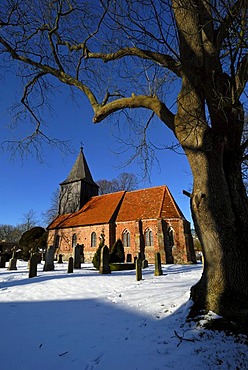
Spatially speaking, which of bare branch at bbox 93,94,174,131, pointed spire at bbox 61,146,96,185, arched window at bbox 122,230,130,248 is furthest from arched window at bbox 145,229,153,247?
bare branch at bbox 93,94,174,131

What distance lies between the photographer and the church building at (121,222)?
2122cm

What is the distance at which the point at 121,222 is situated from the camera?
2445 centimetres

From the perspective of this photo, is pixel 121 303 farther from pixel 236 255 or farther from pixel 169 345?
pixel 236 255

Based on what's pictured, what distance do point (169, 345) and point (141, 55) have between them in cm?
507

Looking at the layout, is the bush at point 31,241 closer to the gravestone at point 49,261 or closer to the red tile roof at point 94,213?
the red tile roof at point 94,213

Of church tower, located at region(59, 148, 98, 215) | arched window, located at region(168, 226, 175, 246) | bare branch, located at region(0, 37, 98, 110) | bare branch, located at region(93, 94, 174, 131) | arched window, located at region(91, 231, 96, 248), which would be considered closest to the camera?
bare branch, located at region(93, 94, 174, 131)

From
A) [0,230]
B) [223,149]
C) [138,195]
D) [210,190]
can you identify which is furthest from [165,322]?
[0,230]

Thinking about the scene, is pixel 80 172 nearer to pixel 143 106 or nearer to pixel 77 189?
pixel 77 189

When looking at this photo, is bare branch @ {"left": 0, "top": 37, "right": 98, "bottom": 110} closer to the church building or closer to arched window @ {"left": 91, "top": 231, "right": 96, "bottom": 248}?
the church building

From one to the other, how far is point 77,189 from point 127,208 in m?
8.45

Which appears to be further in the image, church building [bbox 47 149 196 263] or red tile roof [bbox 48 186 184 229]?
red tile roof [bbox 48 186 184 229]

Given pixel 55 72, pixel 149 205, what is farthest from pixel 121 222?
pixel 55 72

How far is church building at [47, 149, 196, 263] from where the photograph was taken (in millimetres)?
21219

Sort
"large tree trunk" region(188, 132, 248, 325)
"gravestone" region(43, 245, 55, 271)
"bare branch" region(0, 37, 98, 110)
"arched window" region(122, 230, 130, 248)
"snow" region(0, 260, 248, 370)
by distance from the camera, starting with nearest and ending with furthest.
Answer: "snow" region(0, 260, 248, 370) → "large tree trunk" region(188, 132, 248, 325) → "bare branch" region(0, 37, 98, 110) → "gravestone" region(43, 245, 55, 271) → "arched window" region(122, 230, 130, 248)
